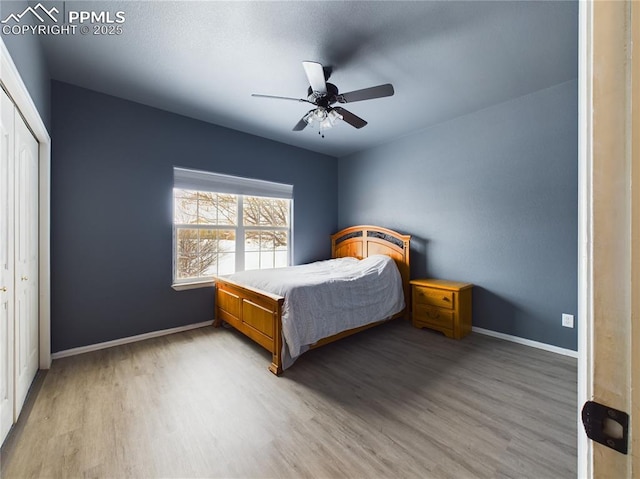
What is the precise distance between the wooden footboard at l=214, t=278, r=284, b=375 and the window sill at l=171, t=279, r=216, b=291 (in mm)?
126

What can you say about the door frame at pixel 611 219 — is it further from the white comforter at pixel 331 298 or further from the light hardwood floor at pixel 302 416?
the white comforter at pixel 331 298

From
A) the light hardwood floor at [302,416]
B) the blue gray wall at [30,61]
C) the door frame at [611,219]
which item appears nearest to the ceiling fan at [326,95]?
the blue gray wall at [30,61]

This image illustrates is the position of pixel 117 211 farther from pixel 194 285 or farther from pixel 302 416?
pixel 302 416

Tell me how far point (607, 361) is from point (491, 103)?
3450 mm

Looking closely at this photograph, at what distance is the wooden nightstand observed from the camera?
3029 millimetres

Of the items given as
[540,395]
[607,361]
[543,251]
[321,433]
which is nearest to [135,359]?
[321,433]

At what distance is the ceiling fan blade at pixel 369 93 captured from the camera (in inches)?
80.8

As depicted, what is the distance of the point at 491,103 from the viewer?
301 centimetres

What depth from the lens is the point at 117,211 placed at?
286cm

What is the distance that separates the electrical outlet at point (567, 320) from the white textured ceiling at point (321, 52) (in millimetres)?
2272

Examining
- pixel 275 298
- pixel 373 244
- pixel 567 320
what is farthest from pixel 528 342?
pixel 275 298

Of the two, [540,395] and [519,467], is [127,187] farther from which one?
[540,395]

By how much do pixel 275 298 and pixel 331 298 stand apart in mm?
572

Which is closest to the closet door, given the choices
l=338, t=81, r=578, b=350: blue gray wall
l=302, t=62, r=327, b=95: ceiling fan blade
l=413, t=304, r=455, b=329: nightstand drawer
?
l=302, t=62, r=327, b=95: ceiling fan blade
